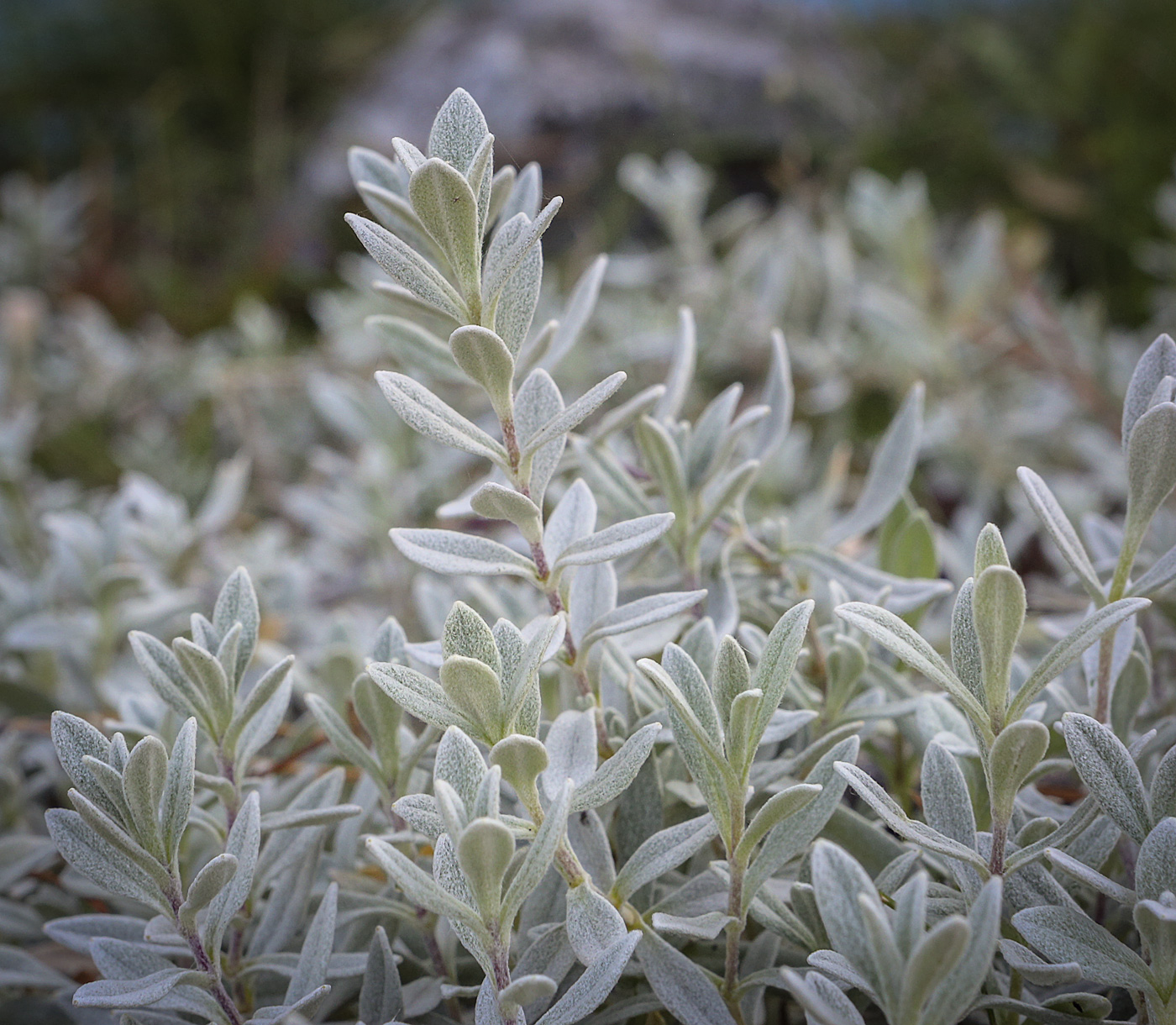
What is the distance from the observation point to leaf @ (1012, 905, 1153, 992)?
427mm

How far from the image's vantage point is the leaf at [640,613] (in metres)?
0.48

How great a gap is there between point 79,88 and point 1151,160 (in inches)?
153

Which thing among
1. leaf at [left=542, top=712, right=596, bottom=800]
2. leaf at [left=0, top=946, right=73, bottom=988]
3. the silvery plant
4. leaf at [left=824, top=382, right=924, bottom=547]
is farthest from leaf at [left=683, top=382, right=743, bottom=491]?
leaf at [left=0, top=946, right=73, bottom=988]

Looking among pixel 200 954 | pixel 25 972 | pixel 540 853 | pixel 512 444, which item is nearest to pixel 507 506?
pixel 512 444

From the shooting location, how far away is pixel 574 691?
22.7 inches

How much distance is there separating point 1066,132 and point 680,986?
101 inches

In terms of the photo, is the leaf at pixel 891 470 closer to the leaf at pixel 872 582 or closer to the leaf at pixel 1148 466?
the leaf at pixel 872 582

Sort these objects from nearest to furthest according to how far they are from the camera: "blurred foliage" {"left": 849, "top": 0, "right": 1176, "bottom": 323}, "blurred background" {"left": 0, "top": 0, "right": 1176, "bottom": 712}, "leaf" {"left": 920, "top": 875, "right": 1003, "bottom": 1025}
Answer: "leaf" {"left": 920, "top": 875, "right": 1003, "bottom": 1025}, "blurred background" {"left": 0, "top": 0, "right": 1176, "bottom": 712}, "blurred foliage" {"left": 849, "top": 0, "right": 1176, "bottom": 323}

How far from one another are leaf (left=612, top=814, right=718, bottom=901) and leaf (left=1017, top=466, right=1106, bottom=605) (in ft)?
0.64

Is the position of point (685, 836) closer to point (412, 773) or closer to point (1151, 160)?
point (412, 773)

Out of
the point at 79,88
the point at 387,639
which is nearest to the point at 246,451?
the point at 387,639

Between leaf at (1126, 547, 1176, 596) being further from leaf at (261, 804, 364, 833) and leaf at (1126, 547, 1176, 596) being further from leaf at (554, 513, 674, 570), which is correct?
leaf at (261, 804, 364, 833)

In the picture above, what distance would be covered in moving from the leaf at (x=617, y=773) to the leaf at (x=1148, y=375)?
263 millimetres

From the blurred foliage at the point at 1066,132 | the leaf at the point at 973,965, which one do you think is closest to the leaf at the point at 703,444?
the leaf at the point at 973,965
